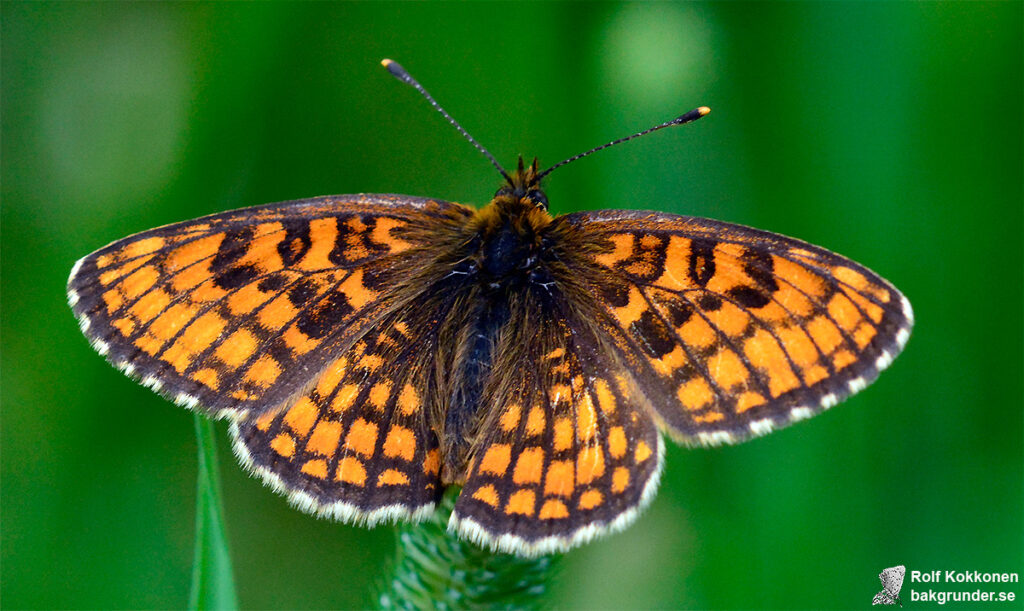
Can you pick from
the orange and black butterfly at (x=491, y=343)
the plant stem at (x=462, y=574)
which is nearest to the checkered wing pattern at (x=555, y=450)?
the orange and black butterfly at (x=491, y=343)

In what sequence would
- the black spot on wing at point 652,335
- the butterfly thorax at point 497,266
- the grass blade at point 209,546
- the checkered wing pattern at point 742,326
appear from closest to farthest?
the grass blade at point 209,546
the checkered wing pattern at point 742,326
the black spot on wing at point 652,335
the butterfly thorax at point 497,266

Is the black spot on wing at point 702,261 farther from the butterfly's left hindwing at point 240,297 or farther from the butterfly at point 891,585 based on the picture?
the butterfly at point 891,585

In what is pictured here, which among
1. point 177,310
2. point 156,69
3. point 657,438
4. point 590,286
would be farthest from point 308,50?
point 657,438

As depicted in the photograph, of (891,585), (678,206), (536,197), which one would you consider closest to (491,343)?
(536,197)

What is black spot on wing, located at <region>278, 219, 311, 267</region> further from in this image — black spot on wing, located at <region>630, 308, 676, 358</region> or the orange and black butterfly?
black spot on wing, located at <region>630, 308, 676, 358</region>

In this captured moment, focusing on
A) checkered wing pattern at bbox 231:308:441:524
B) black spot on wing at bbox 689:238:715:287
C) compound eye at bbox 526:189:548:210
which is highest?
compound eye at bbox 526:189:548:210

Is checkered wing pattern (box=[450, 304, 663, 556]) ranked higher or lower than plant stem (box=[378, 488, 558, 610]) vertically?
higher

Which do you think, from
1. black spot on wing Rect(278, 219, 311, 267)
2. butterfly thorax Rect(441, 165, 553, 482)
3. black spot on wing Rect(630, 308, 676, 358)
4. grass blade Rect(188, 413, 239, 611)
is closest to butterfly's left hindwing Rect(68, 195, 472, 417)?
black spot on wing Rect(278, 219, 311, 267)
